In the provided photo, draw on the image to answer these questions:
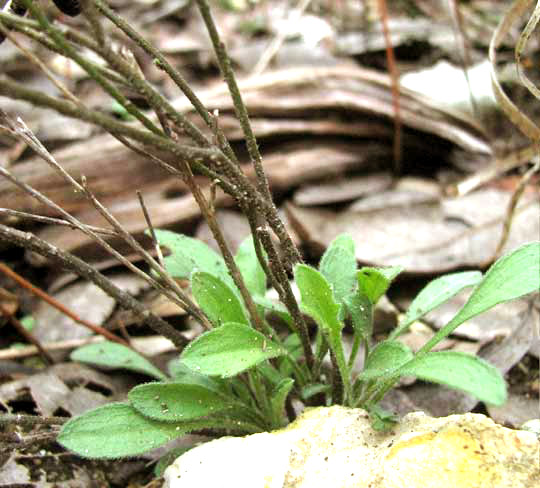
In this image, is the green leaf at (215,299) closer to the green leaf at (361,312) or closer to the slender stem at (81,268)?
the slender stem at (81,268)

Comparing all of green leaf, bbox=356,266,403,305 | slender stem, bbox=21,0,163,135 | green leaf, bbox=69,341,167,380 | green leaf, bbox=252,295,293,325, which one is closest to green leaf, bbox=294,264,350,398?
green leaf, bbox=356,266,403,305

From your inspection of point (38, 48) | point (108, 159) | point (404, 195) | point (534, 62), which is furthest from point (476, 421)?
point (38, 48)

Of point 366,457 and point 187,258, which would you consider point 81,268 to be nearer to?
point 187,258

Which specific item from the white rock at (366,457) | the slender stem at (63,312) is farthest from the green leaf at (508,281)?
the slender stem at (63,312)

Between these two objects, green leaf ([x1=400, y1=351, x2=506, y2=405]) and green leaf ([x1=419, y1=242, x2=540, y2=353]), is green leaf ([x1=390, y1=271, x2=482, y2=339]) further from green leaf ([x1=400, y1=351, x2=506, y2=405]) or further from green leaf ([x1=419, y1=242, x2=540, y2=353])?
green leaf ([x1=400, y1=351, x2=506, y2=405])

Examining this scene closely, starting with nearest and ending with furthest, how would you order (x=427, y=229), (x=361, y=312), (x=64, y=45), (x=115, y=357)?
(x=64, y=45), (x=361, y=312), (x=115, y=357), (x=427, y=229)

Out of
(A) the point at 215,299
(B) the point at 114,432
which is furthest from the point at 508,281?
(B) the point at 114,432

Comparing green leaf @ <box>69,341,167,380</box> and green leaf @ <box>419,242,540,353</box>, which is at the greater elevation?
green leaf @ <box>419,242,540,353</box>
